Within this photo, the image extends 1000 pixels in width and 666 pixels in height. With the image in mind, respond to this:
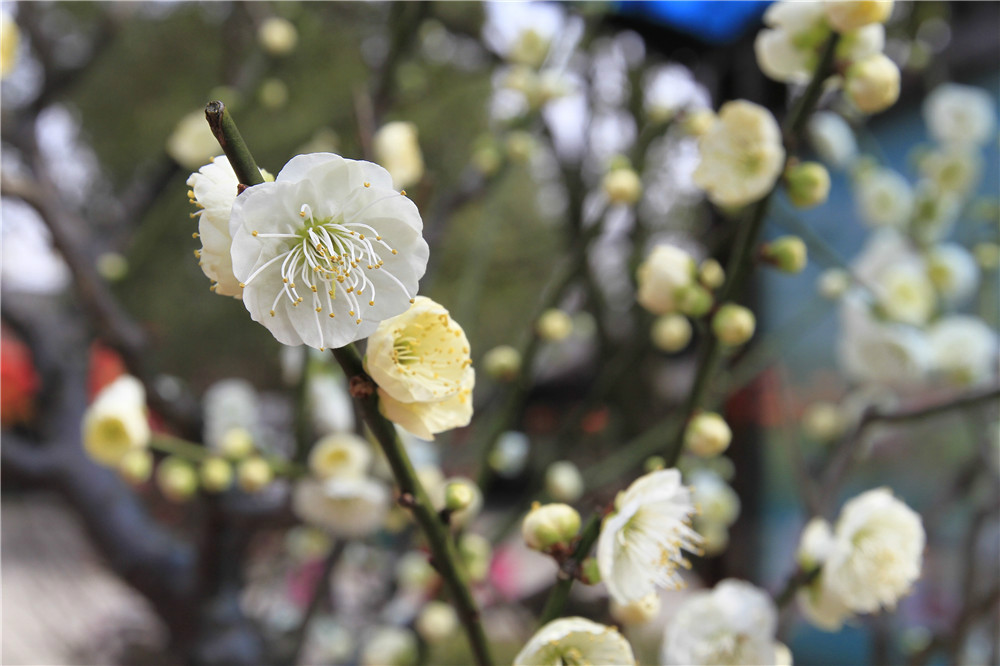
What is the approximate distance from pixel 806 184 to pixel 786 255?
4 centimetres

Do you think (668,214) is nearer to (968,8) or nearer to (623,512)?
(968,8)

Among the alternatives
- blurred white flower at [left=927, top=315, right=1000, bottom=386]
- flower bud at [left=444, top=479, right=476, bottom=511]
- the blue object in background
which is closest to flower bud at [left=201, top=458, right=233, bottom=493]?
flower bud at [left=444, top=479, right=476, bottom=511]

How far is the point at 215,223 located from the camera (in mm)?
223

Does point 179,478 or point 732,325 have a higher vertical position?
point 179,478

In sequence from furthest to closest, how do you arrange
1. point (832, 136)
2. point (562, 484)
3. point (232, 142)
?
1. point (832, 136)
2. point (562, 484)
3. point (232, 142)

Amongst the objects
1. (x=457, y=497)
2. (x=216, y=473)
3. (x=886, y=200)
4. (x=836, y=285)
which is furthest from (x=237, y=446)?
(x=886, y=200)

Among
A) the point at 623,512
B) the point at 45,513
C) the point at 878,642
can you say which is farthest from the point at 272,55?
the point at 45,513

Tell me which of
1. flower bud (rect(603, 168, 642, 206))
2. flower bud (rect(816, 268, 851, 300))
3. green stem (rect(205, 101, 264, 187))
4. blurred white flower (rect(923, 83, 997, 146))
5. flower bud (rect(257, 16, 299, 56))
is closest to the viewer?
green stem (rect(205, 101, 264, 187))

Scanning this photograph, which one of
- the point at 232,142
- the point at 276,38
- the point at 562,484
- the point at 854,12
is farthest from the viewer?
the point at 276,38

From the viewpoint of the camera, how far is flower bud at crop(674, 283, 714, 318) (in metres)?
0.37

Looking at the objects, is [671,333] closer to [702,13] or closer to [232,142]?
[232,142]

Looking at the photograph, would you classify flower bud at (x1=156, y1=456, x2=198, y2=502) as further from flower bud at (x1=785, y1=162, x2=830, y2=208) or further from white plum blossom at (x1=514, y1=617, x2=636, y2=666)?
flower bud at (x1=785, y1=162, x2=830, y2=208)

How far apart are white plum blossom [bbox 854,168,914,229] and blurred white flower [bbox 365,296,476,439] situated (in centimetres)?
77

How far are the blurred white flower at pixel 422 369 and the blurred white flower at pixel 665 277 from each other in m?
0.15
